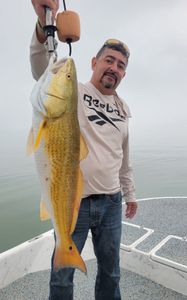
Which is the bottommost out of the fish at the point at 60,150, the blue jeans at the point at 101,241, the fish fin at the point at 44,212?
the blue jeans at the point at 101,241

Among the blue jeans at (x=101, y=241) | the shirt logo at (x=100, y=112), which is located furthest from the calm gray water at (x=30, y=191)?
the shirt logo at (x=100, y=112)

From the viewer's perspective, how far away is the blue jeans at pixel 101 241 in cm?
227

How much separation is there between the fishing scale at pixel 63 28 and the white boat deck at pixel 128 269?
2.83 metres

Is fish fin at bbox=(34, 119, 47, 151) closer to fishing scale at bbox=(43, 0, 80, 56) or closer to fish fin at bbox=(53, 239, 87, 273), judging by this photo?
fishing scale at bbox=(43, 0, 80, 56)

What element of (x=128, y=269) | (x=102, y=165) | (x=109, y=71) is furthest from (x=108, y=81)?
(x=128, y=269)

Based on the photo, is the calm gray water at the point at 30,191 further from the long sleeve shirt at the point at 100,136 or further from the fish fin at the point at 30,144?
the fish fin at the point at 30,144

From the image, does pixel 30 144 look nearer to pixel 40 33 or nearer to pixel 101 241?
pixel 40 33

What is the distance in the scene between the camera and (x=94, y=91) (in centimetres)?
261

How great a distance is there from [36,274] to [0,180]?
15.7 meters

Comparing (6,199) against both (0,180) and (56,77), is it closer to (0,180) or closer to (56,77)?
(0,180)

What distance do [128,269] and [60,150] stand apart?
117 inches

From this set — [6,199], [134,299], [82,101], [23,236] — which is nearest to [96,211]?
[82,101]

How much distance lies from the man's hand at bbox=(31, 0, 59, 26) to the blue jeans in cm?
135

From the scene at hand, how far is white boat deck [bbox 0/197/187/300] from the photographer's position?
11.9 ft
